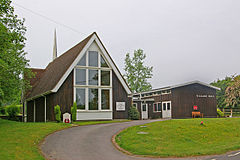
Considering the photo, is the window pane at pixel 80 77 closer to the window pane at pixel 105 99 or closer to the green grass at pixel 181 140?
the window pane at pixel 105 99

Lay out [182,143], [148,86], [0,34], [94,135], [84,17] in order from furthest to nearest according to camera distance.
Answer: [148,86] < [84,17] < [0,34] < [94,135] < [182,143]

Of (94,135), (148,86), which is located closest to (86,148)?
(94,135)

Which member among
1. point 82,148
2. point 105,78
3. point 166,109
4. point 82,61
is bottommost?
point 82,148

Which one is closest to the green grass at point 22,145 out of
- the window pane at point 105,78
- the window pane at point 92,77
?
the window pane at point 92,77

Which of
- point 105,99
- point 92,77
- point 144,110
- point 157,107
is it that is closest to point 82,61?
point 92,77

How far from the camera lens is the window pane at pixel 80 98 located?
22337 mm

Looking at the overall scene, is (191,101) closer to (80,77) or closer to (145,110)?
(145,110)

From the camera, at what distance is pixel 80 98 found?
A: 22.5 m

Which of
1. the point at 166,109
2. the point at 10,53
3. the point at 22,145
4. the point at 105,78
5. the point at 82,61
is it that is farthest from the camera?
the point at 166,109

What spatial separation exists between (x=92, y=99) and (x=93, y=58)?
367cm

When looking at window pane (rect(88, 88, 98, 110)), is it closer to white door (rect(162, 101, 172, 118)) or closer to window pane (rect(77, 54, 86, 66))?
window pane (rect(77, 54, 86, 66))

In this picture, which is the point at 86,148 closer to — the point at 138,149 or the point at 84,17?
the point at 138,149

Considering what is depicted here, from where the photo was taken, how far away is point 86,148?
37.4ft

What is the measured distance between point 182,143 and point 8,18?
14.2 meters
